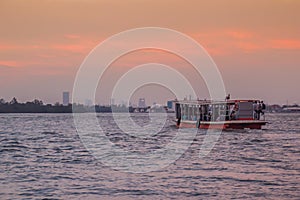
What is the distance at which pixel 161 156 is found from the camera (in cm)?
3475

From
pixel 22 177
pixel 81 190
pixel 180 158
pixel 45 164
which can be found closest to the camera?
pixel 81 190

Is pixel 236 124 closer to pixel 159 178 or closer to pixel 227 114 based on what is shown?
pixel 227 114

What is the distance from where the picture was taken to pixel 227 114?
65.0 meters

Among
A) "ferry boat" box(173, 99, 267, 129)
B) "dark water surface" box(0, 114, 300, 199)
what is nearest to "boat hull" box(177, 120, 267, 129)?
"ferry boat" box(173, 99, 267, 129)

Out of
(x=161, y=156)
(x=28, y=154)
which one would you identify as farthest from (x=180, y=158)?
(x=28, y=154)

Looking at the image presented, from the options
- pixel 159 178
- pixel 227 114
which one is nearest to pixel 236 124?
pixel 227 114

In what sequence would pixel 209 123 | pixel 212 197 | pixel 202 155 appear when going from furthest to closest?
pixel 209 123 < pixel 202 155 < pixel 212 197

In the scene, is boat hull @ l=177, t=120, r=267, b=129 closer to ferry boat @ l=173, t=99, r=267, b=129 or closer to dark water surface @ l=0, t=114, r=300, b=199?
ferry boat @ l=173, t=99, r=267, b=129

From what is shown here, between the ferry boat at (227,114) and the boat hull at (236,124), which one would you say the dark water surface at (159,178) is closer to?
the boat hull at (236,124)

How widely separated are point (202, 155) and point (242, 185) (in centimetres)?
1299

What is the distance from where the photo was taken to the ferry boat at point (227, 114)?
64.0m

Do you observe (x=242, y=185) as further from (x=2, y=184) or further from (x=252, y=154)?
(x=252, y=154)

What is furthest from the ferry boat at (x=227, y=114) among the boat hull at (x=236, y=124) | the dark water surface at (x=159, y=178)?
the dark water surface at (x=159, y=178)

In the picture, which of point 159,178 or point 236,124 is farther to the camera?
point 236,124
